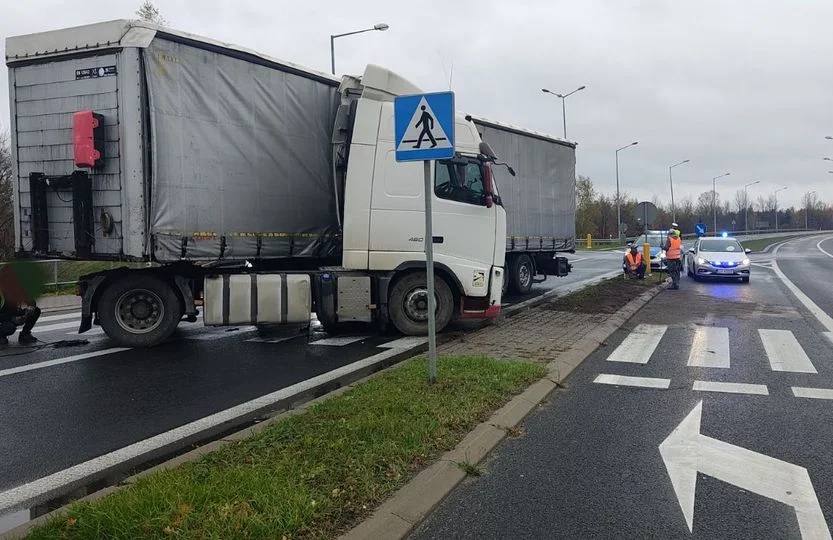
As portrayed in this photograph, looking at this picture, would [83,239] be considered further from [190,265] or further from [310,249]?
[310,249]

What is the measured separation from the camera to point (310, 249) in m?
9.77

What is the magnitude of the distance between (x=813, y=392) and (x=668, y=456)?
9.15ft

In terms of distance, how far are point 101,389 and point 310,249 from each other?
400 centimetres

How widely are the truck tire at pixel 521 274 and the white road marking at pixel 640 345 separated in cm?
535

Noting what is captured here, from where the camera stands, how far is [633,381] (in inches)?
267

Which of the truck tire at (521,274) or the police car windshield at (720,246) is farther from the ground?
the police car windshield at (720,246)

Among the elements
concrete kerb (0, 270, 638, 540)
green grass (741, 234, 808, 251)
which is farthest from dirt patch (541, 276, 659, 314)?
green grass (741, 234, 808, 251)

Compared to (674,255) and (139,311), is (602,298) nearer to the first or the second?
(674,255)

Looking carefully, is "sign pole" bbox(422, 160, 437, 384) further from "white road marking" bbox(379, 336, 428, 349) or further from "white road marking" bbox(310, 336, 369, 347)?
"white road marking" bbox(310, 336, 369, 347)

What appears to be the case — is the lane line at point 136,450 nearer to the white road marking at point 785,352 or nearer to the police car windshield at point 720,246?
the white road marking at point 785,352

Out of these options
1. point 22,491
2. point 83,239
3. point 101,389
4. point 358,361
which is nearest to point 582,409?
point 358,361

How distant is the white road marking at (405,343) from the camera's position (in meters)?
8.84

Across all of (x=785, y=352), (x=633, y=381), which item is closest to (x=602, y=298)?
(x=785, y=352)

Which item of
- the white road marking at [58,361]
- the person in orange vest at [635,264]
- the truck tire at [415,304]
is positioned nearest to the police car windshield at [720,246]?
the person in orange vest at [635,264]
